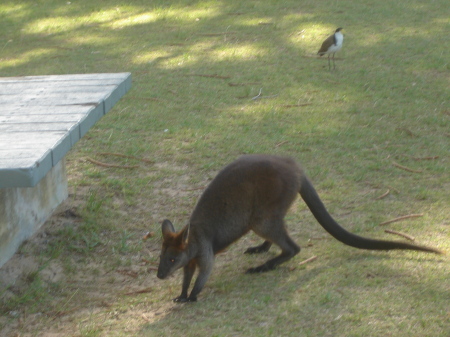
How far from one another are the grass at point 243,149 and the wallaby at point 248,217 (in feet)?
0.41

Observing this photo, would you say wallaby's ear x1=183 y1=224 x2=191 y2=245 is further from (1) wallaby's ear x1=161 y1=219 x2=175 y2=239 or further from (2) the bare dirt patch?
(2) the bare dirt patch

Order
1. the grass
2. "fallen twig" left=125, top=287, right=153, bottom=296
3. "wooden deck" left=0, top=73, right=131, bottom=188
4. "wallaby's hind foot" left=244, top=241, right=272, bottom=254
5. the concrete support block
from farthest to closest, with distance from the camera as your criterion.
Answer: "wallaby's hind foot" left=244, top=241, right=272, bottom=254 → the concrete support block → "fallen twig" left=125, top=287, right=153, bottom=296 → the grass → "wooden deck" left=0, top=73, right=131, bottom=188

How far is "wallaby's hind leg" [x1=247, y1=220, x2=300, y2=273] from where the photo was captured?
3602mm

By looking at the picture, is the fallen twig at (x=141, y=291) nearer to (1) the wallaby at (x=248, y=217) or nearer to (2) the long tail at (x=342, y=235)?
(1) the wallaby at (x=248, y=217)

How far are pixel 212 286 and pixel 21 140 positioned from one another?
1330mm

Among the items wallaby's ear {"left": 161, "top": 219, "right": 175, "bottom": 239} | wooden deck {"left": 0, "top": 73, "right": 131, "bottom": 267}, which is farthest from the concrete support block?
wallaby's ear {"left": 161, "top": 219, "right": 175, "bottom": 239}

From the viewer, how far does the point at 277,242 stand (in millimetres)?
3625

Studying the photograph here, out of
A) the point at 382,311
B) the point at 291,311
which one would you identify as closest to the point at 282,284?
the point at 291,311

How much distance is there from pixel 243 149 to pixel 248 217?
6.04ft

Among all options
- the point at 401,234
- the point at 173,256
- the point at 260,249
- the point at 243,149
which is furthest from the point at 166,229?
the point at 243,149

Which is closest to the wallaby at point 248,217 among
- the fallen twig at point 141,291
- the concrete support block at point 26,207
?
the fallen twig at point 141,291

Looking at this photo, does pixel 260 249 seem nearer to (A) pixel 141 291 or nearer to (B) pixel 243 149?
(A) pixel 141 291

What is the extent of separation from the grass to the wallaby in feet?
0.41

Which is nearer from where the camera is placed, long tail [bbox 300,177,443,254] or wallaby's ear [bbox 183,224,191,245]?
wallaby's ear [bbox 183,224,191,245]
